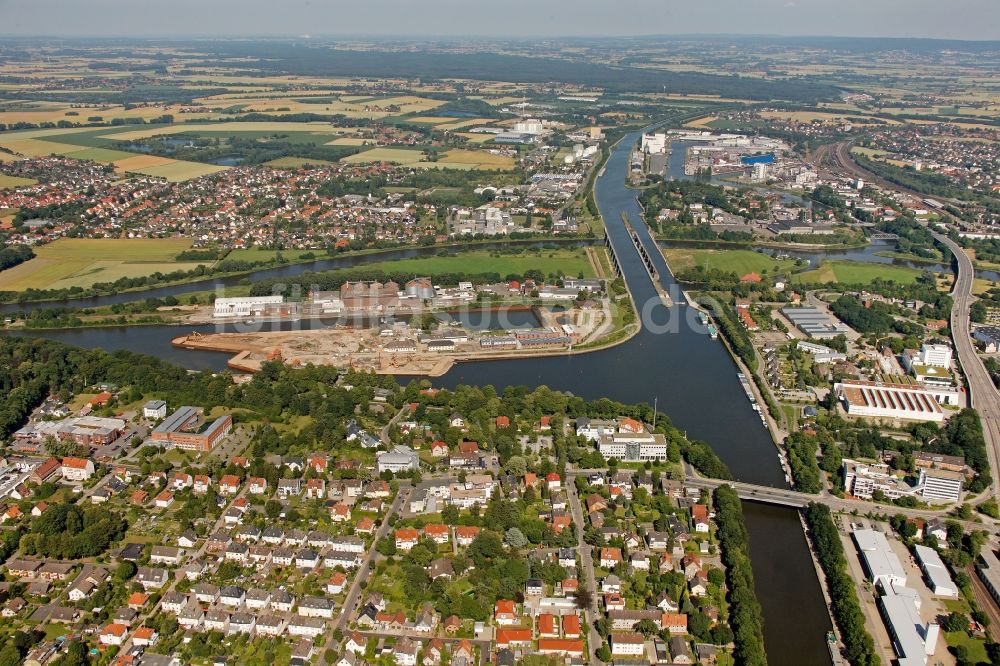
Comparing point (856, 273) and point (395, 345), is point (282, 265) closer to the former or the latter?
point (395, 345)

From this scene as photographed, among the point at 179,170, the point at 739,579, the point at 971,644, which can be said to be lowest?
the point at 971,644

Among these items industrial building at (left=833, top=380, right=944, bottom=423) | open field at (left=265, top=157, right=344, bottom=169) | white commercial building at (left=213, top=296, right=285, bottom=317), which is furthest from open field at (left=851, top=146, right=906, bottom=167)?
white commercial building at (left=213, top=296, right=285, bottom=317)

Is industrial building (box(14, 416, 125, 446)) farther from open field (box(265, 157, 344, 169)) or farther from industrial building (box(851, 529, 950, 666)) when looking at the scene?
open field (box(265, 157, 344, 169))

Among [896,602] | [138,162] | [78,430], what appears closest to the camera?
[896,602]

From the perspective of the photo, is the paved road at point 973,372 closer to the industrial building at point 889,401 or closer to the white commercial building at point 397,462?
the industrial building at point 889,401

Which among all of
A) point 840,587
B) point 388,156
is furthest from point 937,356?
point 388,156

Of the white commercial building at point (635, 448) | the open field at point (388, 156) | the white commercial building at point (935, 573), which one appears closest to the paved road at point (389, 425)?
the white commercial building at point (635, 448)

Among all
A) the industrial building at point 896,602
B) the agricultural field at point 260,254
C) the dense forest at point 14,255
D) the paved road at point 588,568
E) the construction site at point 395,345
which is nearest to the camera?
the industrial building at point 896,602
